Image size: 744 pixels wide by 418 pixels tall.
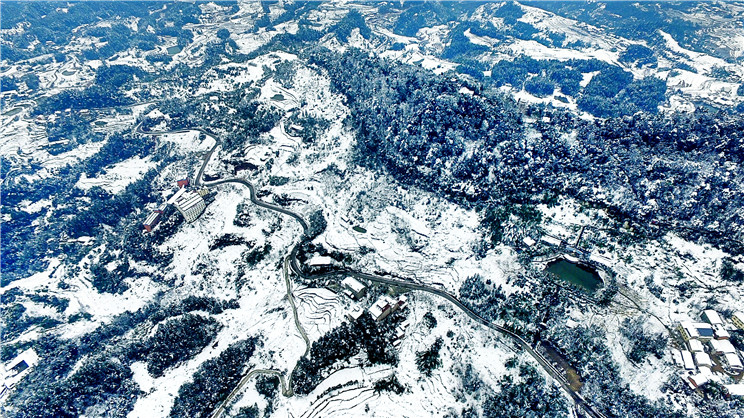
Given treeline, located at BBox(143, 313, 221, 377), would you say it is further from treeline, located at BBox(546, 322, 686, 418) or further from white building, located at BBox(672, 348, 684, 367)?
white building, located at BBox(672, 348, 684, 367)

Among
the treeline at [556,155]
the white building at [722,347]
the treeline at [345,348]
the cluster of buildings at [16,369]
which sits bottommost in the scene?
the cluster of buildings at [16,369]

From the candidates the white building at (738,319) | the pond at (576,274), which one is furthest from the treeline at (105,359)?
the white building at (738,319)

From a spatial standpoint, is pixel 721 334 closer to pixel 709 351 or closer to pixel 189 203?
pixel 709 351

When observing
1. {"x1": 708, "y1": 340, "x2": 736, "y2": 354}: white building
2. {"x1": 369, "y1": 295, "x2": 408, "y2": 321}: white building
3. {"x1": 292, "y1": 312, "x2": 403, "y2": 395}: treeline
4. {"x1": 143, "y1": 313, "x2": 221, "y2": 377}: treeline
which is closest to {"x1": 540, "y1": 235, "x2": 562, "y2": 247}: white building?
{"x1": 708, "y1": 340, "x2": 736, "y2": 354}: white building

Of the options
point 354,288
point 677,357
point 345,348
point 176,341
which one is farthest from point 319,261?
point 677,357

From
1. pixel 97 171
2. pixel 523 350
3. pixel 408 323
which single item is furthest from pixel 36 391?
pixel 523 350

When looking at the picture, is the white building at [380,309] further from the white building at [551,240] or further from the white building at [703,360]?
the white building at [703,360]

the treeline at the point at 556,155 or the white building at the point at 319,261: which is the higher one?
the treeline at the point at 556,155
